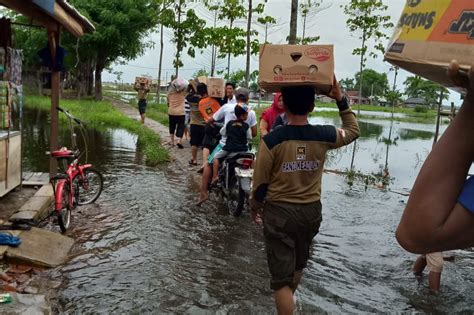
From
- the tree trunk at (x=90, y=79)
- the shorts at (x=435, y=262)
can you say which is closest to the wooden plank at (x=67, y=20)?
the shorts at (x=435, y=262)

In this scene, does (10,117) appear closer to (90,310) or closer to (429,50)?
(90,310)

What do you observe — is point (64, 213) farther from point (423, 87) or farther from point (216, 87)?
point (423, 87)

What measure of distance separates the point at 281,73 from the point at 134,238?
3385mm

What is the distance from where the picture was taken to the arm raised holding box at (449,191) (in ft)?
4.49

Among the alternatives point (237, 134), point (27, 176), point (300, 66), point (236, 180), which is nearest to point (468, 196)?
point (300, 66)

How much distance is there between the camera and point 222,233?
6488mm

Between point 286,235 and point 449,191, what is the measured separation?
2.23m

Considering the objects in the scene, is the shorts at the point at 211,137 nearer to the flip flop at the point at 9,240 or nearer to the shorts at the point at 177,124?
the flip flop at the point at 9,240

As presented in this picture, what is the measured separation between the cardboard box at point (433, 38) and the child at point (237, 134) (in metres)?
5.50

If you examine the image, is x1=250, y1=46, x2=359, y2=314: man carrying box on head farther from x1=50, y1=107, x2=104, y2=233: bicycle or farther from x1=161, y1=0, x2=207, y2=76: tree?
x1=161, y1=0, x2=207, y2=76: tree

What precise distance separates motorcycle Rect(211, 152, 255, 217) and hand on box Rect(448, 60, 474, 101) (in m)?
5.53

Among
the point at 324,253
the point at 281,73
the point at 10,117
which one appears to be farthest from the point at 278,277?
the point at 10,117

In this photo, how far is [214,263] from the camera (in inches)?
212

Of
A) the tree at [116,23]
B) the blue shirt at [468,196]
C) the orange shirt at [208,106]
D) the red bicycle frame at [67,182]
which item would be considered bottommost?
the red bicycle frame at [67,182]
